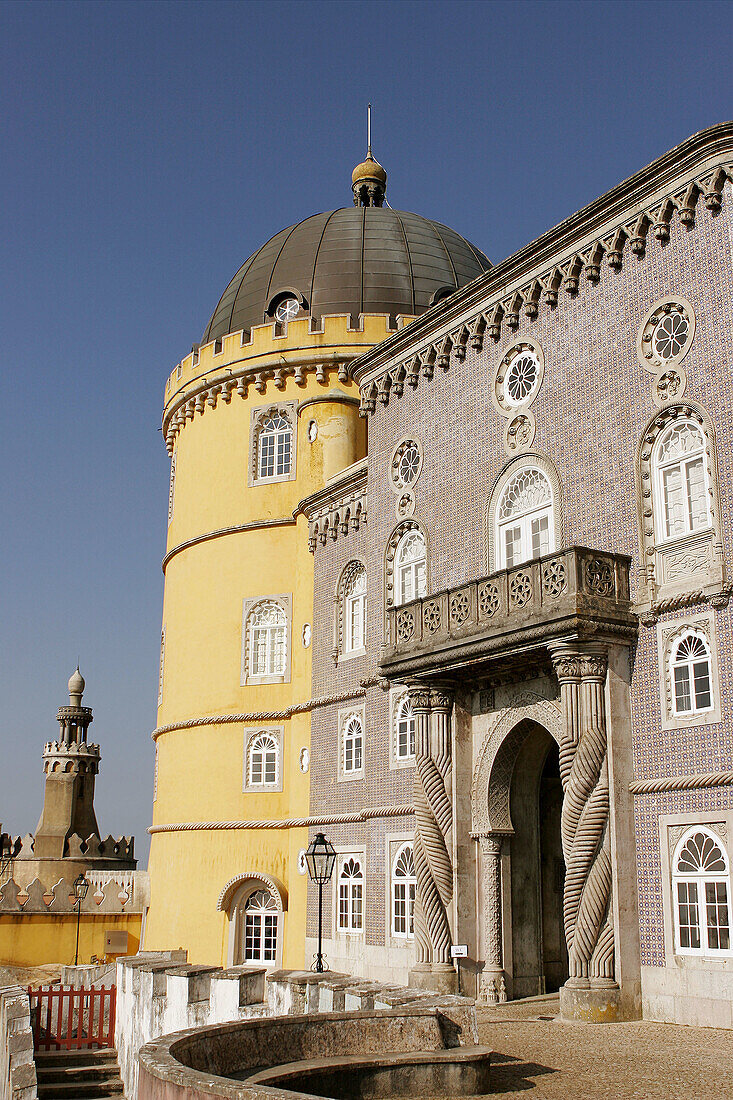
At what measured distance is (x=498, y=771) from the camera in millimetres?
21641

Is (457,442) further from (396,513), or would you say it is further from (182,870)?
(182,870)

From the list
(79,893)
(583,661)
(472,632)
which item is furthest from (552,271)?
(79,893)

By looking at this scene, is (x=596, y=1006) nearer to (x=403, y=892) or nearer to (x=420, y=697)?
(x=420, y=697)

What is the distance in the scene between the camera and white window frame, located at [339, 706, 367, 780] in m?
27.0

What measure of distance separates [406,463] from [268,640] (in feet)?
26.2

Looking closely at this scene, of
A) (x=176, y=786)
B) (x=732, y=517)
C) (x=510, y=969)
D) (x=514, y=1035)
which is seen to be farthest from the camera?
(x=176, y=786)

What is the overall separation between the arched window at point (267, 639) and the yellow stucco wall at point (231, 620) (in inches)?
16.6

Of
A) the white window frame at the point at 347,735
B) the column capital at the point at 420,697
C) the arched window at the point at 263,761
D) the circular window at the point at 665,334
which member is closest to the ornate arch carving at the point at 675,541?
the circular window at the point at 665,334

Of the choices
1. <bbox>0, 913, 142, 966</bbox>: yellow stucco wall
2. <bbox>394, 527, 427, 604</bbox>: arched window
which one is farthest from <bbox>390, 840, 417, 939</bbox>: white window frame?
<bbox>0, 913, 142, 966</bbox>: yellow stucco wall

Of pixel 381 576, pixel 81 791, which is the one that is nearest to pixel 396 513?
pixel 381 576

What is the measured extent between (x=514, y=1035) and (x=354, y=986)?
125 inches

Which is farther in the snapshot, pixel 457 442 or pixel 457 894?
pixel 457 442

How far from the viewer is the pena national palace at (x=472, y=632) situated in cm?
1800

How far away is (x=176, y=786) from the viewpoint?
32781 millimetres
